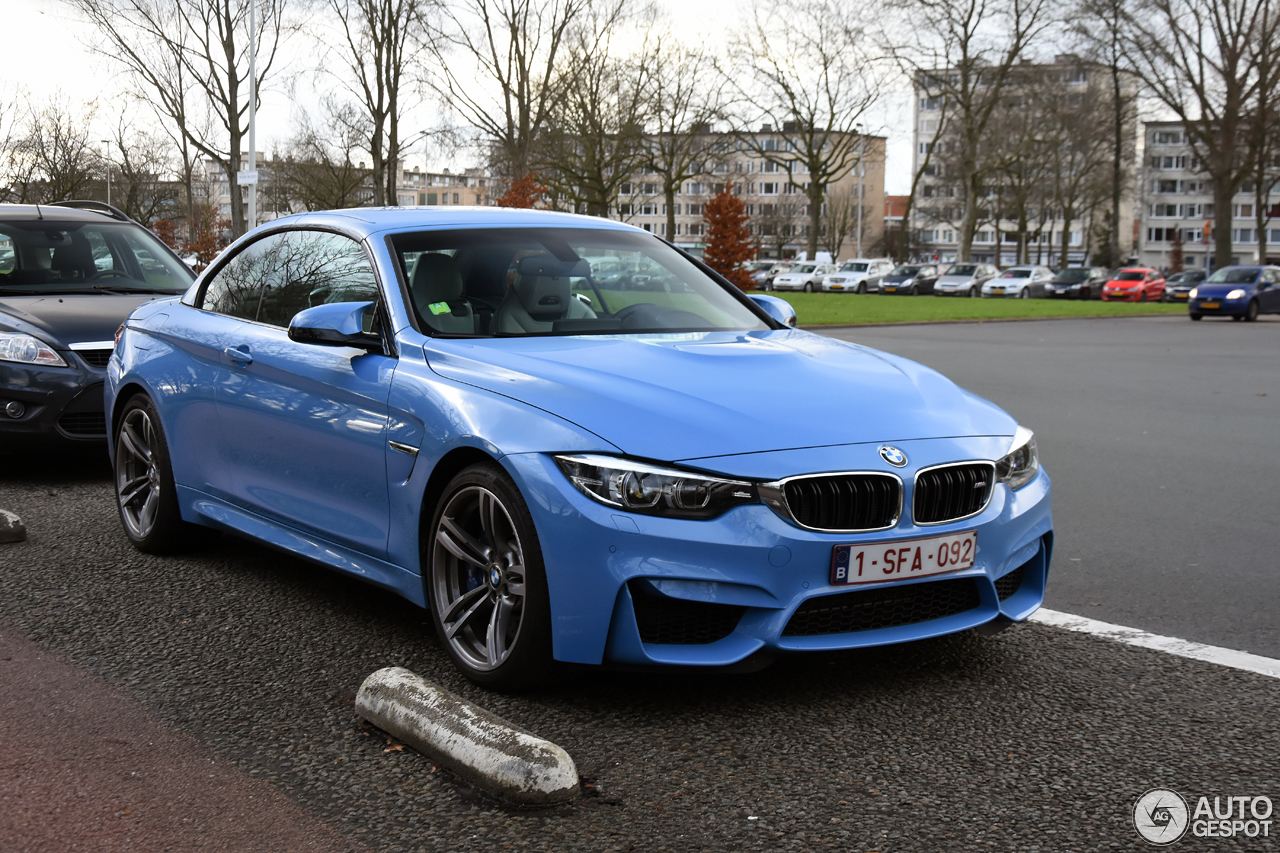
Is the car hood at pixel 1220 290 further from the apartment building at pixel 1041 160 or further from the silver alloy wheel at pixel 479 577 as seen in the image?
the silver alloy wheel at pixel 479 577

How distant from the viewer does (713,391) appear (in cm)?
397

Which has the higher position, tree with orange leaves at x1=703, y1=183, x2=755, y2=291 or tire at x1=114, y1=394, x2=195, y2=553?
tree with orange leaves at x1=703, y1=183, x2=755, y2=291

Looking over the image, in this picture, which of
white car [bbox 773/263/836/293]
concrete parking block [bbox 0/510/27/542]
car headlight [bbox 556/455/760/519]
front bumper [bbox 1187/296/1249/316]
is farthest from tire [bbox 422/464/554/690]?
white car [bbox 773/263/836/293]

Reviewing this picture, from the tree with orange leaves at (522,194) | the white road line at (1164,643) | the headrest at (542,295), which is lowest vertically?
the white road line at (1164,643)

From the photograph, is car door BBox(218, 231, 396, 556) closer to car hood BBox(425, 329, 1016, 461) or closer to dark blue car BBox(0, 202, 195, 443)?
car hood BBox(425, 329, 1016, 461)

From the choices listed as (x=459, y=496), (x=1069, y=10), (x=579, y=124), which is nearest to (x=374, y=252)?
(x=459, y=496)

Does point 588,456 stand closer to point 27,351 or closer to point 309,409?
point 309,409

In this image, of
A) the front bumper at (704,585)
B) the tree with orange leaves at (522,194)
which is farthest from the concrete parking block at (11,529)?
the tree with orange leaves at (522,194)

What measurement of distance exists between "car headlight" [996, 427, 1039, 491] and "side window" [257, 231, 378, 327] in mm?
2236

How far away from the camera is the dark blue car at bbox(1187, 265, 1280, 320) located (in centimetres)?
3694

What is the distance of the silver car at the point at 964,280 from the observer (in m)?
60.5

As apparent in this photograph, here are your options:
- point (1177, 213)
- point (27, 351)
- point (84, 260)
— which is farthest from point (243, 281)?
point (1177, 213)

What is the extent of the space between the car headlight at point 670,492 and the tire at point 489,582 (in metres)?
0.29

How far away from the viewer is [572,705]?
12.9 feet
